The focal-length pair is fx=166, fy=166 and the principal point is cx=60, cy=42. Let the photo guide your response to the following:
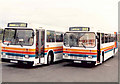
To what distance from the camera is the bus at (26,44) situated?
10625 mm

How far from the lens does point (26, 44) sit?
10711mm

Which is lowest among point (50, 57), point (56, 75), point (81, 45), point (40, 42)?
point (56, 75)

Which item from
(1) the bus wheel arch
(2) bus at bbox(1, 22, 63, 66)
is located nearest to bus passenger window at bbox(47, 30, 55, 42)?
(2) bus at bbox(1, 22, 63, 66)

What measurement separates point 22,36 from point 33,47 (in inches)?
44.4

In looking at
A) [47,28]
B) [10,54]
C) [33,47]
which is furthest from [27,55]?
[47,28]

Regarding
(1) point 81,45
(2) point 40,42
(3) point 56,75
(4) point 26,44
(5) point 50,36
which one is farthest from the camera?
(5) point 50,36

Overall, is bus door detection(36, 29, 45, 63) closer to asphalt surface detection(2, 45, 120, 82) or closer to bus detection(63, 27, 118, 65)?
asphalt surface detection(2, 45, 120, 82)

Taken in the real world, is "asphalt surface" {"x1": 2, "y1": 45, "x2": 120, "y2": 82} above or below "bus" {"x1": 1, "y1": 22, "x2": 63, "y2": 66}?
below

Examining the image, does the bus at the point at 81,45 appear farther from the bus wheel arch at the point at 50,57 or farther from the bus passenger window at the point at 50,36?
the bus wheel arch at the point at 50,57

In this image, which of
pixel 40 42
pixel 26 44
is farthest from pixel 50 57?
pixel 26 44

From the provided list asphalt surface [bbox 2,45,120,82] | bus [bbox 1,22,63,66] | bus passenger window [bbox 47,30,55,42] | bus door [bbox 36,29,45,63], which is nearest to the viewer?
asphalt surface [bbox 2,45,120,82]

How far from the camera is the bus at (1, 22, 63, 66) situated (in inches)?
418

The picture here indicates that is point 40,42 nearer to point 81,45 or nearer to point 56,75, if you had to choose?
point 81,45

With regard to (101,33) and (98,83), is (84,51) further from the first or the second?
(98,83)
